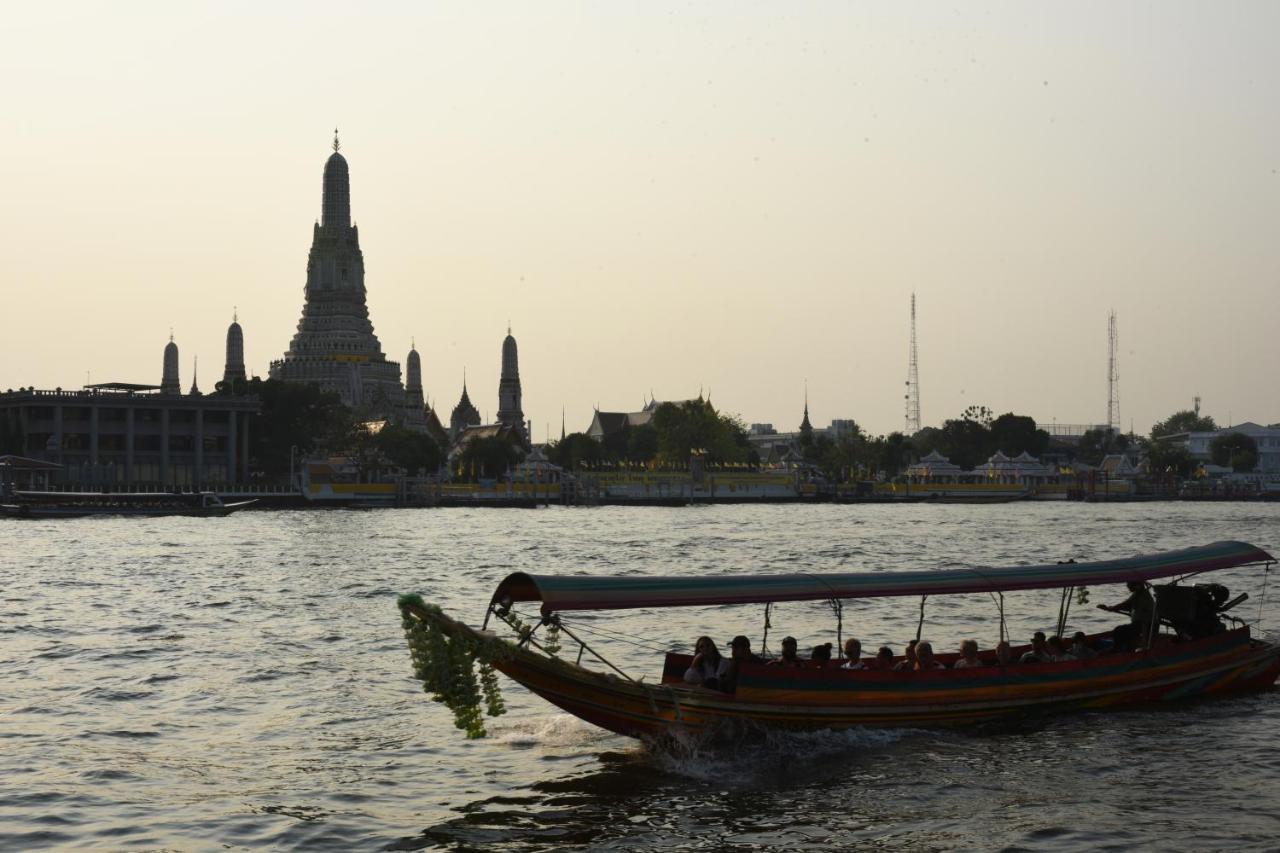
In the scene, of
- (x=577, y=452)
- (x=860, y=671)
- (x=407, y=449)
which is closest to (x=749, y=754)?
(x=860, y=671)

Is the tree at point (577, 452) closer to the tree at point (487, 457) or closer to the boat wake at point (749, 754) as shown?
the tree at point (487, 457)

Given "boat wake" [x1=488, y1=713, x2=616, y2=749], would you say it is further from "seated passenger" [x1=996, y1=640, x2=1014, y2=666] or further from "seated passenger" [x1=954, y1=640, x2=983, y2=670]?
"seated passenger" [x1=996, y1=640, x2=1014, y2=666]

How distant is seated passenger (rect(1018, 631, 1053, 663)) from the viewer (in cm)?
2252

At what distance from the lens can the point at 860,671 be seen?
66.4 ft

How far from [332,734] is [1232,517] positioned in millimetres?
101373

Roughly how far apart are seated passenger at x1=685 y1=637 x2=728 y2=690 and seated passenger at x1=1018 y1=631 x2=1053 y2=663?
564 cm

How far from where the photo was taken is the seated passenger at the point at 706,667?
1939 centimetres

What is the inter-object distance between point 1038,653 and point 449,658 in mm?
9811

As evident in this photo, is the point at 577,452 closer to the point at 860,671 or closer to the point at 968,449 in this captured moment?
the point at 968,449

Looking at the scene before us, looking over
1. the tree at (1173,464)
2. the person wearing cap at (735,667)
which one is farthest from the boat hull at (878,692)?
the tree at (1173,464)

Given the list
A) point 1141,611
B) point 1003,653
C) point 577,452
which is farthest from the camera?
point 577,452

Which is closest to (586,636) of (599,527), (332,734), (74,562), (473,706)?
(332,734)

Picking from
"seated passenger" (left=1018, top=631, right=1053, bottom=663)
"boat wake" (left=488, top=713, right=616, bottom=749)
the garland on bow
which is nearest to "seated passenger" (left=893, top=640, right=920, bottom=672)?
"seated passenger" (left=1018, top=631, right=1053, bottom=663)

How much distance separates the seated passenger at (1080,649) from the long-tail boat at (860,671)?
428 millimetres
